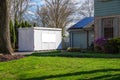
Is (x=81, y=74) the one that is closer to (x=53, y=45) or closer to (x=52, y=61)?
(x=52, y=61)

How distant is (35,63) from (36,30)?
916 inches

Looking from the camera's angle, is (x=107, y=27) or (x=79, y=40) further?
(x=79, y=40)

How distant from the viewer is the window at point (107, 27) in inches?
1042

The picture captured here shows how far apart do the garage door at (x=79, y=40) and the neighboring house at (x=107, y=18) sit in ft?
40.0

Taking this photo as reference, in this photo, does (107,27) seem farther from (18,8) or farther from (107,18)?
(18,8)

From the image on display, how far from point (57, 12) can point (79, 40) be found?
20387 millimetres

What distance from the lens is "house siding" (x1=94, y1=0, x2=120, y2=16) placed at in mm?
25844

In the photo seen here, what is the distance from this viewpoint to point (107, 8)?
86.5ft

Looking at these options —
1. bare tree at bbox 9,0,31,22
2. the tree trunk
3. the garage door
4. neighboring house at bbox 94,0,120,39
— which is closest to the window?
neighboring house at bbox 94,0,120,39

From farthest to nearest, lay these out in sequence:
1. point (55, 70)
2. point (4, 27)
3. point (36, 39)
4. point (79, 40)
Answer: point (79, 40) → point (36, 39) → point (4, 27) → point (55, 70)

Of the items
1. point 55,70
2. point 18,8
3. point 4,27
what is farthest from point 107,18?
point 18,8

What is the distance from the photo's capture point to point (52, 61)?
16.2m

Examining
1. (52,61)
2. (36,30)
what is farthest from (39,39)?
(52,61)

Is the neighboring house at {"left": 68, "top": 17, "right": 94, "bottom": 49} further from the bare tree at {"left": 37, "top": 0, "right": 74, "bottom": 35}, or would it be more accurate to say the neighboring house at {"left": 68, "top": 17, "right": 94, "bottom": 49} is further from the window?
the bare tree at {"left": 37, "top": 0, "right": 74, "bottom": 35}
